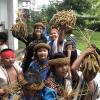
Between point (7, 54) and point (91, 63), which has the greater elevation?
point (91, 63)

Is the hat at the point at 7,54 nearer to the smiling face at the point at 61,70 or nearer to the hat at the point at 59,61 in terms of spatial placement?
the hat at the point at 59,61

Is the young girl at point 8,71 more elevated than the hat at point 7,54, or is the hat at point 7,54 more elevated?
the hat at point 7,54

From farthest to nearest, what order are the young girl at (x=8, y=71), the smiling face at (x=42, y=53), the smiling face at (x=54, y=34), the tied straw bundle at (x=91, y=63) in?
the smiling face at (x=54, y=34) < the smiling face at (x=42, y=53) < the young girl at (x=8, y=71) < the tied straw bundle at (x=91, y=63)

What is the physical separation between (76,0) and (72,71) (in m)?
22.4

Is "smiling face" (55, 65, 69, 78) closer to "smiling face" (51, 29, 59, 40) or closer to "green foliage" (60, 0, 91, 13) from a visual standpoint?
"smiling face" (51, 29, 59, 40)

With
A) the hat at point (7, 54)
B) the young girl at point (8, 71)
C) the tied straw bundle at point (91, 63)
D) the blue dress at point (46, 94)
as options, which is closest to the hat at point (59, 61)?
the tied straw bundle at point (91, 63)

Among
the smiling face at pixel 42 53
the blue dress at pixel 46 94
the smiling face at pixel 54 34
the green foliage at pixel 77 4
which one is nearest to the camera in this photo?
the blue dress at pixel 46 94

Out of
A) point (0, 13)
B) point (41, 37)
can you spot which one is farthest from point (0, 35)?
point (0, 13)

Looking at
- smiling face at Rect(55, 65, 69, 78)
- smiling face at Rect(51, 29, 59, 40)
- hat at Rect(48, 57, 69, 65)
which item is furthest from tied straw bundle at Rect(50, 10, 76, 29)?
smiling face at Rect(55, 65, 69, 78)

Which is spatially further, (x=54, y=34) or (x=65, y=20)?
(x=54, y=34)

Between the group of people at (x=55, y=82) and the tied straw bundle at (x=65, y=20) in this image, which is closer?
the group of people at (x=55, y=82)

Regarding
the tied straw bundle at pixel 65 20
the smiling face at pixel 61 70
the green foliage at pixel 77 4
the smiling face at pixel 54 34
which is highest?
the tied straw bundle at pixel 65 20

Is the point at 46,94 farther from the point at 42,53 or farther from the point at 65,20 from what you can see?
the point at 65,20

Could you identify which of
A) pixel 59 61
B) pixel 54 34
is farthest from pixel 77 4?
pixel 59 61
